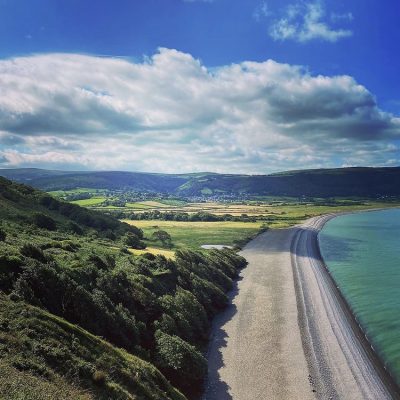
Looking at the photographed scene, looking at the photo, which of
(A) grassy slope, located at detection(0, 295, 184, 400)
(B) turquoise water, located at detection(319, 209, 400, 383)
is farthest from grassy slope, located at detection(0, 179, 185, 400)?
(B) turquoise water, located at detection(319, 209, 400, 383)

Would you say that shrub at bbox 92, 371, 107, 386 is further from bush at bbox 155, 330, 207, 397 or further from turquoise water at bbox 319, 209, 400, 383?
turquoise water at bbox 319, 209, 400, 383

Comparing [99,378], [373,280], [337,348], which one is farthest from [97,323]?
[373,280]

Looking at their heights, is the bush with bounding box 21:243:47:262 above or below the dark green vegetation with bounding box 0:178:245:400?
above

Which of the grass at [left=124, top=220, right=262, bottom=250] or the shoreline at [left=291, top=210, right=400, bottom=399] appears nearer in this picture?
the shoreline at [left=291, top=210, right=400, bottom=399]

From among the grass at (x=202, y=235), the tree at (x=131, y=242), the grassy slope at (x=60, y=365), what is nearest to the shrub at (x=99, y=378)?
the grassy slope at (x=60, y=365)

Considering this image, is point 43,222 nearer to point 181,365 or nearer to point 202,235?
point 181,365

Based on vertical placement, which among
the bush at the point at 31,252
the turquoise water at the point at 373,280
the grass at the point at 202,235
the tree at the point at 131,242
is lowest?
the grass at the point at 202,235

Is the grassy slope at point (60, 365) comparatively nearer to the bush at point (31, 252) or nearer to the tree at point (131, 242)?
the bush at point (31, 252)

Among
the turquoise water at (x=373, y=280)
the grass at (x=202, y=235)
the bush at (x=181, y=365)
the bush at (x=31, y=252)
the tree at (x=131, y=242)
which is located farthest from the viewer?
the grass at (x=202, y=235)
